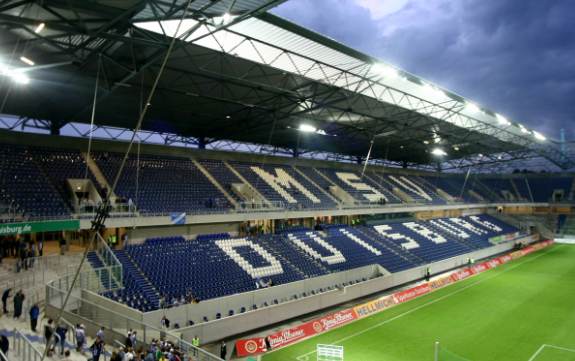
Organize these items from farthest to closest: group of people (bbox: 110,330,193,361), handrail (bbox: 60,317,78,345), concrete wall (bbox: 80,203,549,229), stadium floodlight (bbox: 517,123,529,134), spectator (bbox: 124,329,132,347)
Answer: stadium floodlight (bbox: 517,123,529,134)
concrete wall (bbox: 80,203,549,229)
handrail (bbox: 60,317,78,345)
spectator (bbox: 124,329,132,347)
group of people (bbox: 110,330,193,361)

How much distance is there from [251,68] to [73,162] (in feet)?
42.1

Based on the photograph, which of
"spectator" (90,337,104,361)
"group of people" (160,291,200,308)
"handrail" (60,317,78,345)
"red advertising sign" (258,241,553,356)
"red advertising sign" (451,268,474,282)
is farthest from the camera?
"red advertising sign" (451,268,474,282)

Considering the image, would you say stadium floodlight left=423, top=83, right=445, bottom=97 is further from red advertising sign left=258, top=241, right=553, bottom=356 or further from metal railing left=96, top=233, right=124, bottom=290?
metal railing left=96, top=233, right=124, bottom=290

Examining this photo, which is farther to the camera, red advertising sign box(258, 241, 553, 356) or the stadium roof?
red advertising sign box(258, 241, 553, 356)

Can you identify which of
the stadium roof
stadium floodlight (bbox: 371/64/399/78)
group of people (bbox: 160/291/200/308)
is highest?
stadium floodlight (bbox: 371/64/399/78)

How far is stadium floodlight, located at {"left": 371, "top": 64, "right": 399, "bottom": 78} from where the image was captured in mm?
24734

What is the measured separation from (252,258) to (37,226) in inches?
496

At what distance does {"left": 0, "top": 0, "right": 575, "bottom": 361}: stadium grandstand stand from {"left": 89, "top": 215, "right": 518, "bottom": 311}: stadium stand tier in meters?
0.16

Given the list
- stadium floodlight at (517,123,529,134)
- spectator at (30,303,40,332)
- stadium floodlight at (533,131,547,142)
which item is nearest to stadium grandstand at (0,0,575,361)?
spectator at (30,303,40,332)

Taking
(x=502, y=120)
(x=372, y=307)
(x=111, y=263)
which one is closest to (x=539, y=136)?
(x=502, y=120)

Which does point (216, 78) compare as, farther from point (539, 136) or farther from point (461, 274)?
point (539, 136)

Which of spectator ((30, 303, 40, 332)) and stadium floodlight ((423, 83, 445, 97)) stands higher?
stadium floodlight ((423, 83, 445, 97))

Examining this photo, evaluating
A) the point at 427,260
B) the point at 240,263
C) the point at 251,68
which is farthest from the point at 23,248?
the point at 427,260

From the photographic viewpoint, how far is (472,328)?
21297 mm
